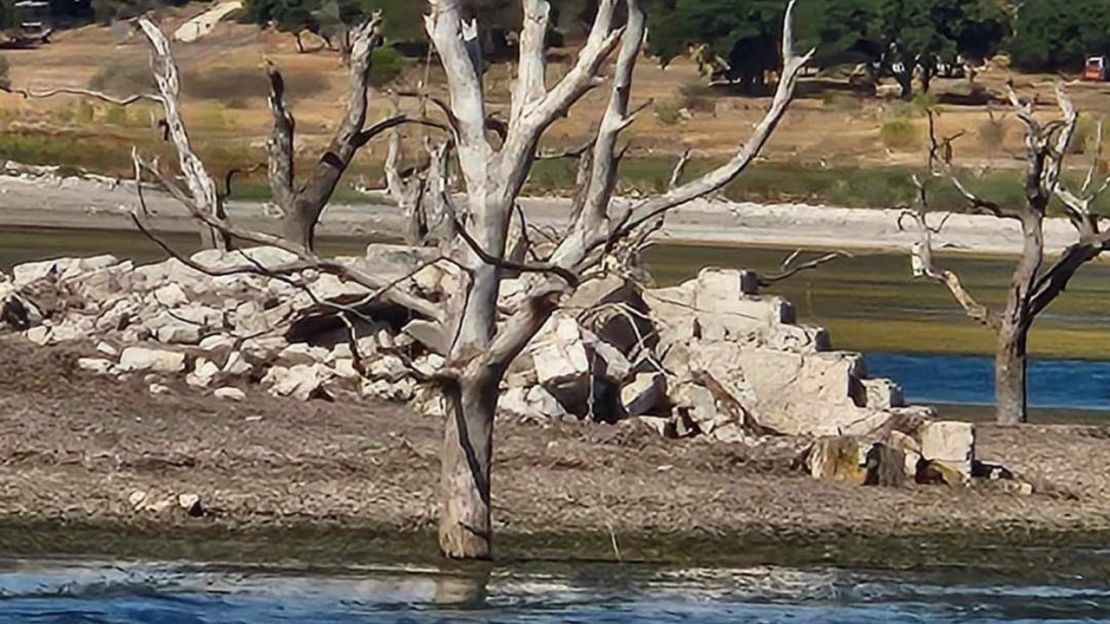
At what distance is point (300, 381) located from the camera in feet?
68.6

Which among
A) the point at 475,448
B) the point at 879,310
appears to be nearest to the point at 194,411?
the point at 475,448

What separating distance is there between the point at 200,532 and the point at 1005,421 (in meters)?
9.59

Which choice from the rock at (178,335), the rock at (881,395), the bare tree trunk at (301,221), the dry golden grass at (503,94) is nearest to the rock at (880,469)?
the rock at (881,395)

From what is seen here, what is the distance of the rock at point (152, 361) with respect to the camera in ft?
69.2

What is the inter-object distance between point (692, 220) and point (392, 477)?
4151 centimetres

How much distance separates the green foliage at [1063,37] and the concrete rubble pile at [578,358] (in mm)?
73136

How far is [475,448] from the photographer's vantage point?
1475cm

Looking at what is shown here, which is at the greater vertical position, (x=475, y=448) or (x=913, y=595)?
(x=475, y=448)

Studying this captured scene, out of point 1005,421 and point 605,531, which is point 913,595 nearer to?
point 605,531

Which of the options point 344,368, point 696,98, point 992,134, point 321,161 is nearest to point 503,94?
point 992,134

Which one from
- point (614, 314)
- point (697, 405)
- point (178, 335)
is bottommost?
point (697, 405)

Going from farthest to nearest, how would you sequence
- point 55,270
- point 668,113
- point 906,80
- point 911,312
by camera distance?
point 906,80 → point 668,113 → point 911,312 → point 55,270

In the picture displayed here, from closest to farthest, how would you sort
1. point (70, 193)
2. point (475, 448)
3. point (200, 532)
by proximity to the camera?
point (475, 448) → point (200, 532) → point (70, 193)

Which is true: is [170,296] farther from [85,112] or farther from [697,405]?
[85,112]
